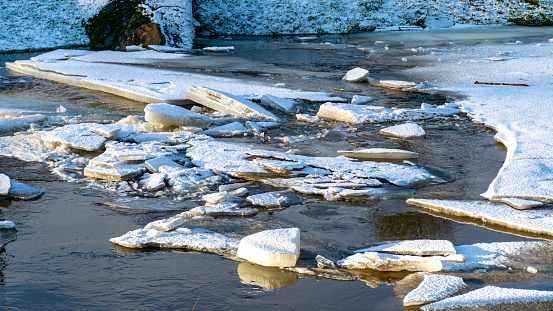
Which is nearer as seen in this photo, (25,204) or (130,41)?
(25,204)

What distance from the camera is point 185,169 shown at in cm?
504

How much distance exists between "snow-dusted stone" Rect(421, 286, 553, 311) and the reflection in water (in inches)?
30.1

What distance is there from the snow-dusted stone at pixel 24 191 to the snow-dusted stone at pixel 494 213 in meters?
2.99

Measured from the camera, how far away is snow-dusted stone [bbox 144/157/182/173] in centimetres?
508

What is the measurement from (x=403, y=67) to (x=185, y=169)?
23.9 ft

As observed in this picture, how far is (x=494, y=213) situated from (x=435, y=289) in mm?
1309

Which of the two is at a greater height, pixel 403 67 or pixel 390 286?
pixel 403 67

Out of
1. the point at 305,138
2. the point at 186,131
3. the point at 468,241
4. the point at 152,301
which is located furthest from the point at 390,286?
the point at 186,131

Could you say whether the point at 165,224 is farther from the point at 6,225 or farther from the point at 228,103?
the point at 228,103

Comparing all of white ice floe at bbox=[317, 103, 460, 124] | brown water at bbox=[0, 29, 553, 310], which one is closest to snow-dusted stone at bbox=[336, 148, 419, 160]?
brown water at bbox=[0, 29, 553, 310]

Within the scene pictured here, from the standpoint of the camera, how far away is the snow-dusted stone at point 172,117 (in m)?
6.83

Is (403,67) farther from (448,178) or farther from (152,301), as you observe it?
(152,301)

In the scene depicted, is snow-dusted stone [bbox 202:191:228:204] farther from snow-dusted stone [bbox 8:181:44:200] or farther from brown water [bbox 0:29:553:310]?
snow-dusted stone [bbox 8:181:44:200]

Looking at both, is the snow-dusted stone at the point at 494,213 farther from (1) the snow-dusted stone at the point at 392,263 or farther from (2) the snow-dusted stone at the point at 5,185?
(2) the snow-dusted stone at the point at 5,185
